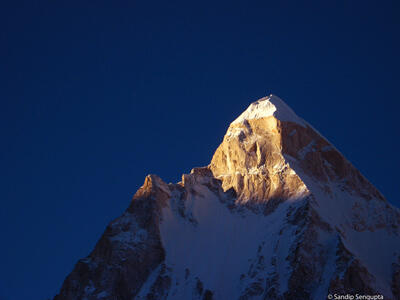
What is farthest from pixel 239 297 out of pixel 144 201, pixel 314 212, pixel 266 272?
pixel 144 201

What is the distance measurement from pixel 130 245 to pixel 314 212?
31580 mm

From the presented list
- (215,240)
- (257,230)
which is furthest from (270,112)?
(215,240)

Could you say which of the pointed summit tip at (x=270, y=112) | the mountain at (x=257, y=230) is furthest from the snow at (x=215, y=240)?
the pointed summit tip at (x=270, y=112)

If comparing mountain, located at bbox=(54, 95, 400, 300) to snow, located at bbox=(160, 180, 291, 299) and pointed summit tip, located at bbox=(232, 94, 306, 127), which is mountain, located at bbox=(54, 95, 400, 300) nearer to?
snow, located at bbox=(160, 180, 291, 299)

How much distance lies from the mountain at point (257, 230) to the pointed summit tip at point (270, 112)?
32 centimetres

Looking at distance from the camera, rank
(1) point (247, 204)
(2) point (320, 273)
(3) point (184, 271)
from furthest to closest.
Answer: (1) point (247, 204) < (3) point (184, 271) < (2) point (320, 273)

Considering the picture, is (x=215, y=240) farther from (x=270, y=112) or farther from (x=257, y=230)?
(x=270, y=112)

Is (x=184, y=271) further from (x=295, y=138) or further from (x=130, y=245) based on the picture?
(x=295, y=138)

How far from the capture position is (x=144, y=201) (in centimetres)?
18362

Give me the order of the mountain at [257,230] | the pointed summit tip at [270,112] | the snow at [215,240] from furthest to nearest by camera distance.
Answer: the pointed summit tip at [270,112], the snow at [215,240], the mountain at [257,230]

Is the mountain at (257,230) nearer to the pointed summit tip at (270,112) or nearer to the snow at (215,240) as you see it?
the snow at (215,240)

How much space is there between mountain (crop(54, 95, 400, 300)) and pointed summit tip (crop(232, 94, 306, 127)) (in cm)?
32

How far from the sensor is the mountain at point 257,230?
160 meters

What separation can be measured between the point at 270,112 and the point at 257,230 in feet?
88.2
